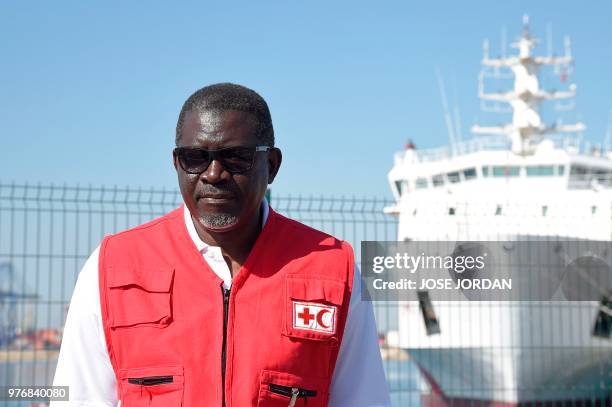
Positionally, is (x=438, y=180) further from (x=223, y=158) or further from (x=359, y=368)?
(x=223, y=158)

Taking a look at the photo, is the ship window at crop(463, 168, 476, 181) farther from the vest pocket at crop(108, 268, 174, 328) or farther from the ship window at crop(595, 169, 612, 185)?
the vest pocket at crop(108, 268, 174, 328)

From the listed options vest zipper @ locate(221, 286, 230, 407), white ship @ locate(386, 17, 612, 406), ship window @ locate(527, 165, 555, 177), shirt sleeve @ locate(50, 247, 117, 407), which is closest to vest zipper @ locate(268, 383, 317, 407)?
vest zipper @ locate(221, 286, 230, 407)

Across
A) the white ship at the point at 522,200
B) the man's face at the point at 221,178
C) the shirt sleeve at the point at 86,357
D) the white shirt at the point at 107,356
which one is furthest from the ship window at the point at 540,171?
the shirt sleeve at the point at 86,357

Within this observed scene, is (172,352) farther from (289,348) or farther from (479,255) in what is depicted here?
(479,255)

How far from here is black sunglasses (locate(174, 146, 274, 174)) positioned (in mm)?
1944

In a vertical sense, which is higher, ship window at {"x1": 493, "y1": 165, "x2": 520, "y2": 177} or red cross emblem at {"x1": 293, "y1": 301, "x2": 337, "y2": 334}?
ship window at {"x1": 493, "y1": 165, "x2": 520, "y2": 177}

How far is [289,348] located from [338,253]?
289mm

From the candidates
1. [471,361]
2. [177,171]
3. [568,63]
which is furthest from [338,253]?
[568,63]

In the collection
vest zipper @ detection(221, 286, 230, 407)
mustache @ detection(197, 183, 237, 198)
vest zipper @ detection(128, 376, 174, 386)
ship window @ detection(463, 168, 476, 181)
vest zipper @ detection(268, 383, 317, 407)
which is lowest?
vest zipper @ detection(268, 383, 317, 407)

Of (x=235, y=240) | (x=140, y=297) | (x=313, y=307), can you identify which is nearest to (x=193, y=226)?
(x=235, y=240)

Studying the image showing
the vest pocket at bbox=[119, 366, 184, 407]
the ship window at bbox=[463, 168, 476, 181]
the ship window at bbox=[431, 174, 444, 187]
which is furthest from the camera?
the ship window at bbox=[431, 174, 444, 187]

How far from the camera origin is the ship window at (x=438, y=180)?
18.8m

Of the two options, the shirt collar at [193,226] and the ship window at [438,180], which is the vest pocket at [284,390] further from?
the ship window at [438,180]

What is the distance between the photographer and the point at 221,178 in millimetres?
1935
